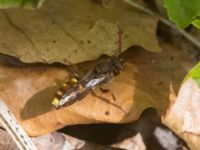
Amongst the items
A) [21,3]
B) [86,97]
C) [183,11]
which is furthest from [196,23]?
A: [21,3]

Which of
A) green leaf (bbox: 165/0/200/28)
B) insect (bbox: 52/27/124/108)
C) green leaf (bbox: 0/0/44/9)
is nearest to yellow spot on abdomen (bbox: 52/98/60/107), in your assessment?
insect (bbox: 52/27/124/108)

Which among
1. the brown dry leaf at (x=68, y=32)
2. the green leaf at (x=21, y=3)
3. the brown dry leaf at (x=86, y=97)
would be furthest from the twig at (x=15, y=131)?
the green leaf at (x=21, y=3)

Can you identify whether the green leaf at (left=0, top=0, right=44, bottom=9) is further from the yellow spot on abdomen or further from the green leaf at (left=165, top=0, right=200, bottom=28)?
the green leaf at (left=165, top=0, right=200, bottom=28)

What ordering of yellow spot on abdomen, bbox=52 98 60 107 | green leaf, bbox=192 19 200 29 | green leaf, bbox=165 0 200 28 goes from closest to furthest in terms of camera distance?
green leaf, bbox=192 19 200 29
green leaf, bbox=165 0 200 28
yellow spot on abdomen, bbox=52 98 60 107

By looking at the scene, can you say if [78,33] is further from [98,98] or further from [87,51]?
[98,98]

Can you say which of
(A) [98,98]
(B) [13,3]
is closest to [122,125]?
(A) [98,98]

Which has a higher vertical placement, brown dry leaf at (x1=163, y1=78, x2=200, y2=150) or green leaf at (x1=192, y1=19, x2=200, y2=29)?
green leaf at (x1=192, y1=19, x2=200, y2=29)

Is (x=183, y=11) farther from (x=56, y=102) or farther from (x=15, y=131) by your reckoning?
(x=15, y=131)
